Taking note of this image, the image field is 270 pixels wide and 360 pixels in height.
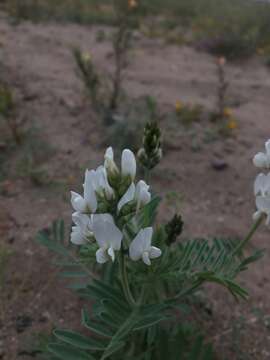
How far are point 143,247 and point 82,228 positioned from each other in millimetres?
165

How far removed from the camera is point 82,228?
135 cm

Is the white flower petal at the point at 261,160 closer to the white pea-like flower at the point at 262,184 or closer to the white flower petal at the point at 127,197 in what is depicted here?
the white pea-like flower at the point at 262,184

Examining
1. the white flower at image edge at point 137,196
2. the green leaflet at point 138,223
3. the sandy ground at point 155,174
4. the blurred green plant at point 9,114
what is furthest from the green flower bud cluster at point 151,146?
the blurred green plant at point 9,114

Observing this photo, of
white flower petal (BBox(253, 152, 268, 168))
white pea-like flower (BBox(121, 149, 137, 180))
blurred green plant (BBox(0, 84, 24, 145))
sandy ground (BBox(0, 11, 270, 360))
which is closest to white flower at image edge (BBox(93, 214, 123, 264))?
white pea-like flower (BBox(121, 149, 137, 180))

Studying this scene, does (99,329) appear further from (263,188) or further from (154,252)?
(263,188)

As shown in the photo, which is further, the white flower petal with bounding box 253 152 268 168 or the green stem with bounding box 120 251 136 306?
the white flower petal with bounding box 253 152 268 168

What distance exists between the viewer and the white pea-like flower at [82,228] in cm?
133

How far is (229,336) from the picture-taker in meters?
2.15

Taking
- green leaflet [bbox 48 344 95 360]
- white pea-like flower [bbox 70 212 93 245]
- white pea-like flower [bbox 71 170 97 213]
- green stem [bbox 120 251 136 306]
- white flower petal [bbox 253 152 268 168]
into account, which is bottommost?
green leaflet [bbox 48 344 95 360]

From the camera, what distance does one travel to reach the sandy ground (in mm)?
2209

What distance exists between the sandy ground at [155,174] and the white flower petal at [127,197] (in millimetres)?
998

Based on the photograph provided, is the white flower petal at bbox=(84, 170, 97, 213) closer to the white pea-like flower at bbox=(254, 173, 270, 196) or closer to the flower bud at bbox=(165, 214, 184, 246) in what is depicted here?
the flower bud at bbox=(165, 214, 184, 246)

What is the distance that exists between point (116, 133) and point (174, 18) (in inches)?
173

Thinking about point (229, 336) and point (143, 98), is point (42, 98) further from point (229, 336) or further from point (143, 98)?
point (229, 336)
